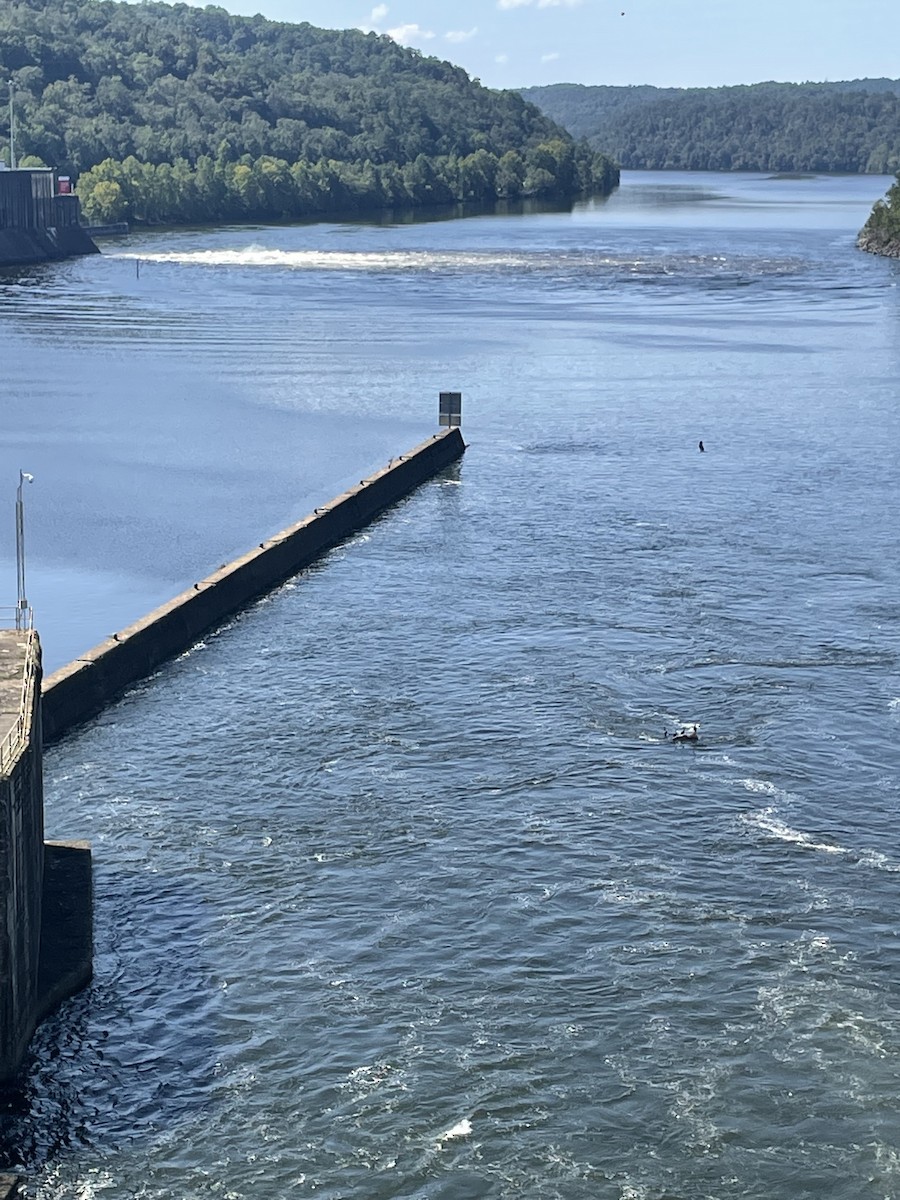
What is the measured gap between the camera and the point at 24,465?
260ft

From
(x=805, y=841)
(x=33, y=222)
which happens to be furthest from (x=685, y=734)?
(x=33, y=222)

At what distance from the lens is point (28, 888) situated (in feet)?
100

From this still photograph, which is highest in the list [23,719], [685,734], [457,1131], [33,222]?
[33,222]

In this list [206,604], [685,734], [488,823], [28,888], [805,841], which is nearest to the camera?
[28,888]

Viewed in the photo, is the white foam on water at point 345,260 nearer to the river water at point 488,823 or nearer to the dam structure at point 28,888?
the river water at point 488,823

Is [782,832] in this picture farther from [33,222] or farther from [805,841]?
[33,222]

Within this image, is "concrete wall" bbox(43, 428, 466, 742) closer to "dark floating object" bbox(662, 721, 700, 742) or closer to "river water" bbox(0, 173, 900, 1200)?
"river water" bbox(0, 173, 900, 1200)

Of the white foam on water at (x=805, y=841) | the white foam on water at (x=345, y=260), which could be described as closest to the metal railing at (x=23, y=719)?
the white foam on water at (x=805, y=841)

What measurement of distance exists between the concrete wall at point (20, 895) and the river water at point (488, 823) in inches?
38.5

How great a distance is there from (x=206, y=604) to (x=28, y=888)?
24.5 metres

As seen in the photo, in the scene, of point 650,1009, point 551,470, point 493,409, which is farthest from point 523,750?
point 493,409

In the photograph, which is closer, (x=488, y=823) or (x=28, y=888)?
(x=28, y=888)

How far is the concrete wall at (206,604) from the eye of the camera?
1817 inches

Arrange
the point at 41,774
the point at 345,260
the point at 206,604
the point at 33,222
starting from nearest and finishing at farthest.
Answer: the point at 41,774
the point at 206,604
the point at 345,260
the point at 33,222
